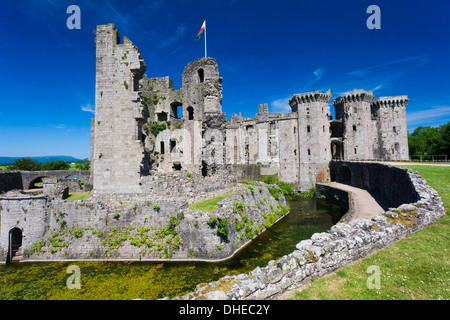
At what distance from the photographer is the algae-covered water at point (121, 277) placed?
29.4 ft

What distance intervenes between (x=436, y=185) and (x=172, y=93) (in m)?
21.5

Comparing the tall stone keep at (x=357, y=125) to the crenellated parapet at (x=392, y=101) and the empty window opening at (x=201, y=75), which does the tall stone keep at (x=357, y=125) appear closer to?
the crenellated parapet at (x=392, y=101)

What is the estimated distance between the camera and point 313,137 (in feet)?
118

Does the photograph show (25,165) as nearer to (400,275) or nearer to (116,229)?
(116,229)

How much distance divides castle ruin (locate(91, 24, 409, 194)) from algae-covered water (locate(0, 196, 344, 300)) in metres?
4.59

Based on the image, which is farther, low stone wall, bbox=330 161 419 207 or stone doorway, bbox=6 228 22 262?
low stone wall, bbox=330 161 419 207

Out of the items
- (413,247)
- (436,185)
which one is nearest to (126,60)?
(413,247)

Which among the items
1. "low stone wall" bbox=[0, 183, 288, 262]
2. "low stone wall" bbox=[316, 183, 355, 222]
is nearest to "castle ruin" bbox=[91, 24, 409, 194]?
"low stone wall" bbox=[0, 183, 288, 262]

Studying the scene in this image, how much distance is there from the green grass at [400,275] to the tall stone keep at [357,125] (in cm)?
3515

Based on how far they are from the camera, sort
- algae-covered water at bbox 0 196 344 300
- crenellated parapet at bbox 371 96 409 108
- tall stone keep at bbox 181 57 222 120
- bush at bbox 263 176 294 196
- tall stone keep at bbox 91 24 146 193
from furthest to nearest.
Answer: crenellated parapet at bbox 371 96 409 108 → bush at bbox 263 176 294 196 → tall stone keep at bbox 181 57 222 120 → tall stone keep at bbox 91 24 146 193 → algae-covered water at bbox 0 196 344 300

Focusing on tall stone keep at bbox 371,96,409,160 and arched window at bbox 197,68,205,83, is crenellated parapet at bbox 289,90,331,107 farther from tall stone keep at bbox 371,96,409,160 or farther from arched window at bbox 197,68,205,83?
arched window at bbox 197,68,205,83

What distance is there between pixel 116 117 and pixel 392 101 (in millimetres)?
45491

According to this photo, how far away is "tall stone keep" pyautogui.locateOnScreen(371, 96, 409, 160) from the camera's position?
38.1 metres

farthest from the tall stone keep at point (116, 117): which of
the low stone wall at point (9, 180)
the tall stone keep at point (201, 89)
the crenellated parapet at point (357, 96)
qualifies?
the crenellated parapet at point (357, 96)
